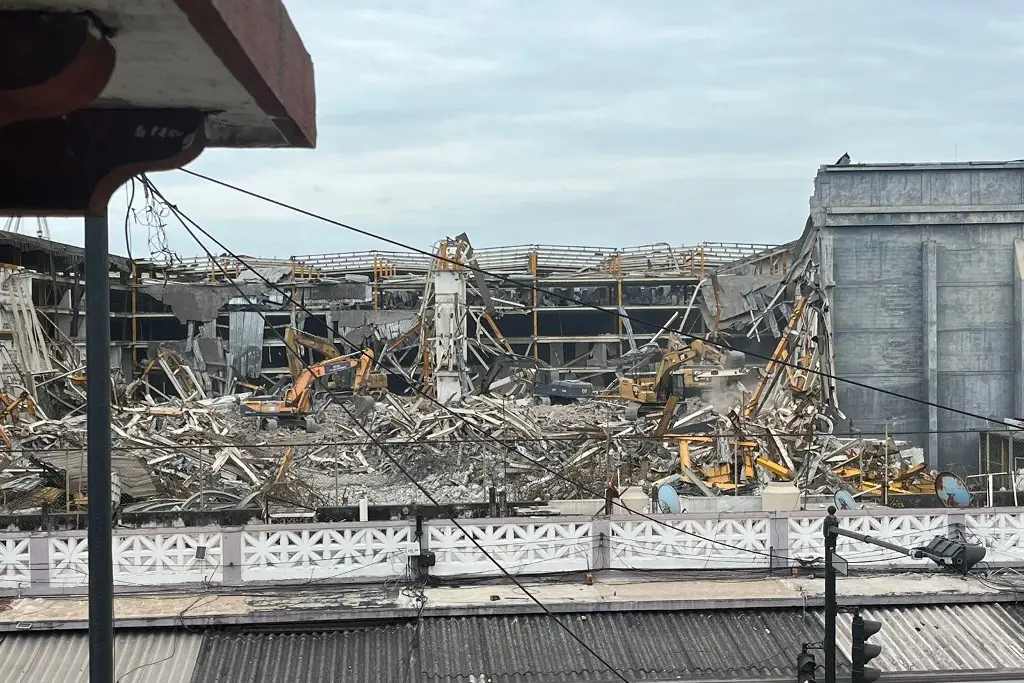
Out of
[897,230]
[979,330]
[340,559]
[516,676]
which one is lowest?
[516,676]

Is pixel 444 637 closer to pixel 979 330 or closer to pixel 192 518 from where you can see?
pixel 192 518

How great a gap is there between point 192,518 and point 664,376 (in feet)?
54.5

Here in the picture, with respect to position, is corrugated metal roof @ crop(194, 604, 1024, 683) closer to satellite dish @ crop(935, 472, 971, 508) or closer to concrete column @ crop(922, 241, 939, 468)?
satellite dish @ crop(935, 472, 971, 508)

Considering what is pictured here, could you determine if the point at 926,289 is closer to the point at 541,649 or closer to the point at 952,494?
the point at 952,494

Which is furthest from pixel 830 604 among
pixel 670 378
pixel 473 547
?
pixel 670 378

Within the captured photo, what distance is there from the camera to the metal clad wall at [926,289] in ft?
88.3

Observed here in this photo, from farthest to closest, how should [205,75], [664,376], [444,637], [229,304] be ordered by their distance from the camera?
[229,304]
[664,376]
[444,637]
[205,75]

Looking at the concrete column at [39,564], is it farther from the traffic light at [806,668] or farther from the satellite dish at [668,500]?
the traffic light at [806,668]

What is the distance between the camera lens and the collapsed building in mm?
17344

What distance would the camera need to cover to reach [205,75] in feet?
6.91

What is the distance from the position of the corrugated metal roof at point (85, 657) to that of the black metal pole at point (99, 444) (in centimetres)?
384

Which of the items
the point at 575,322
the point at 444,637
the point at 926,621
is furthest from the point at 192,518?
the point at 575,322

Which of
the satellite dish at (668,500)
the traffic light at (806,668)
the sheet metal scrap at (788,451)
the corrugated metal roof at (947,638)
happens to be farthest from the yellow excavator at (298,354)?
the traffic light at (806,668)

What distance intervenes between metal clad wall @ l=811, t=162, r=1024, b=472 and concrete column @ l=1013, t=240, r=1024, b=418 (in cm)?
13
